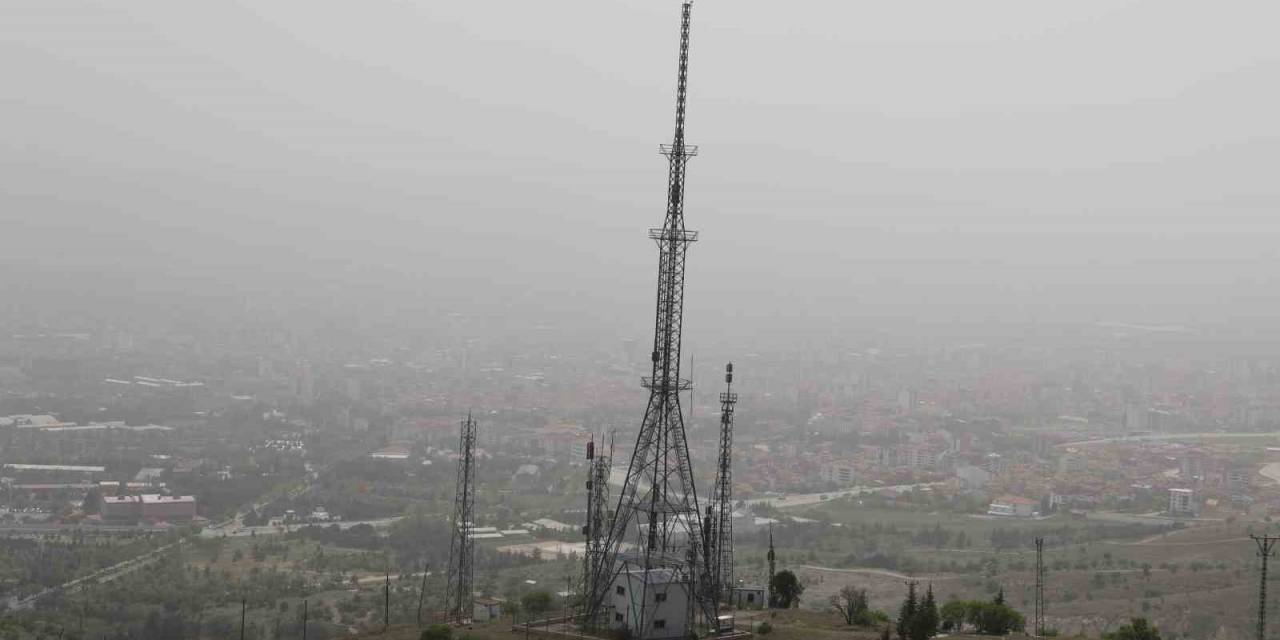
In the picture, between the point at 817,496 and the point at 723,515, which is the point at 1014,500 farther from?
the point at 723,515

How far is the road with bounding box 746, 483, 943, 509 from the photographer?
205ft

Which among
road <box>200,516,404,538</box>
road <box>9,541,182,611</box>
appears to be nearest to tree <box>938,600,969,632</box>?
road <box>9,541,182,611</box>

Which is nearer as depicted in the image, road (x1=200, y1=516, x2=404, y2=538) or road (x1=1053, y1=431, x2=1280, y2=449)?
road (x1=200, y1=516, x2=404, y2=538)

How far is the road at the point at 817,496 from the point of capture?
6238 cm

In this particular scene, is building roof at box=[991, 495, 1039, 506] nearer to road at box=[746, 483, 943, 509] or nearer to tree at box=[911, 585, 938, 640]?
road at box=[746, 483, 943, 509]

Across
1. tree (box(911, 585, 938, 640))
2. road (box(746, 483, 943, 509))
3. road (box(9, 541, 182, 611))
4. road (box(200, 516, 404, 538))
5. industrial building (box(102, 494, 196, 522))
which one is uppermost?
tree (box(911, 585, 938, 640))

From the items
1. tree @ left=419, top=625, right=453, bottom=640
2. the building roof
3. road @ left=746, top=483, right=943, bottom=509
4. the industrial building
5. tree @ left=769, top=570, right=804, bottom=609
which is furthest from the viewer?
the building roof

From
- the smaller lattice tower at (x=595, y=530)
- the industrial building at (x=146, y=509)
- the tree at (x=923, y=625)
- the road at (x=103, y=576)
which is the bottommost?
the road at (x=103, y=576)

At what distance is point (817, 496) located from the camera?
6619 centimetres

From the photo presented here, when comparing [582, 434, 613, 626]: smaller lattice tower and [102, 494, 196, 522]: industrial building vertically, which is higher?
[582, 434, 613, 626]: smaller lattice tower

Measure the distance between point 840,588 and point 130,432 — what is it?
46010 millimetres

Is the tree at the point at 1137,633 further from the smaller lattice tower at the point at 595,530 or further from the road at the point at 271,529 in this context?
the road at the point at 271,529

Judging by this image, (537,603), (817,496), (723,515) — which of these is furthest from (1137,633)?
(817,496)

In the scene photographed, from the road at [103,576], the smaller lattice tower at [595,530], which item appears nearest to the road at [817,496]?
the road at [103,576]
